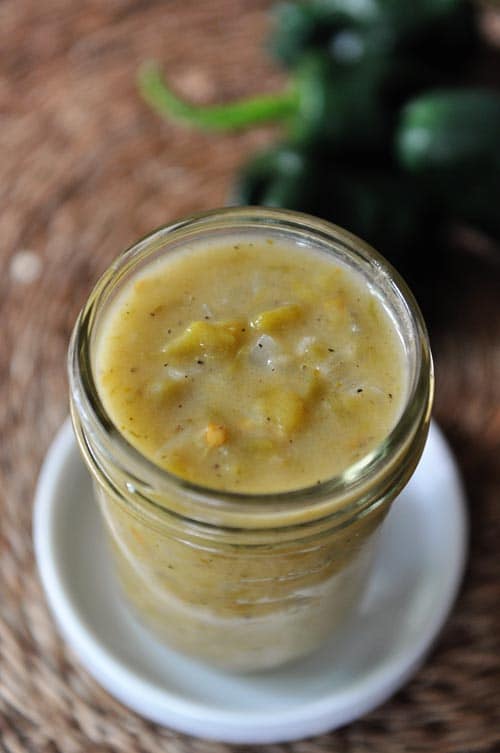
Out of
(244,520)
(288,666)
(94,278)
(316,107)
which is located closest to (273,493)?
(244,520)

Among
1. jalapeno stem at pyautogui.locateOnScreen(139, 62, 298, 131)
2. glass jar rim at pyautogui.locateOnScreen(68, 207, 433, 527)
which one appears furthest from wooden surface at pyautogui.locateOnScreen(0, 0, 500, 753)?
glass jar rim at pyautogui.locateOnScreen(68, 207, 433, 527)

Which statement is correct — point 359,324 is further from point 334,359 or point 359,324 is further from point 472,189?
point 472,189

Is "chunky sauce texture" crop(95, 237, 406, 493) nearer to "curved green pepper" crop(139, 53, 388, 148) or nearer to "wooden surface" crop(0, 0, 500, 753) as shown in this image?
"wooden surface" crop(0, 0, 500, 753)

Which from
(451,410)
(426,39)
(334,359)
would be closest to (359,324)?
(334,359)

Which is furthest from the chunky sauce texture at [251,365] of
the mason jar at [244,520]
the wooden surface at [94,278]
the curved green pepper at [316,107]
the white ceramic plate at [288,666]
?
the curved green pepper at [316,107]

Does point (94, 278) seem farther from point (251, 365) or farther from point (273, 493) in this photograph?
point (273, 493)

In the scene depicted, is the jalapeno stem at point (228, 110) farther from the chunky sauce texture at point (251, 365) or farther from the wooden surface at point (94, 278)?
the chunky sauce texture at point (251, 365)
